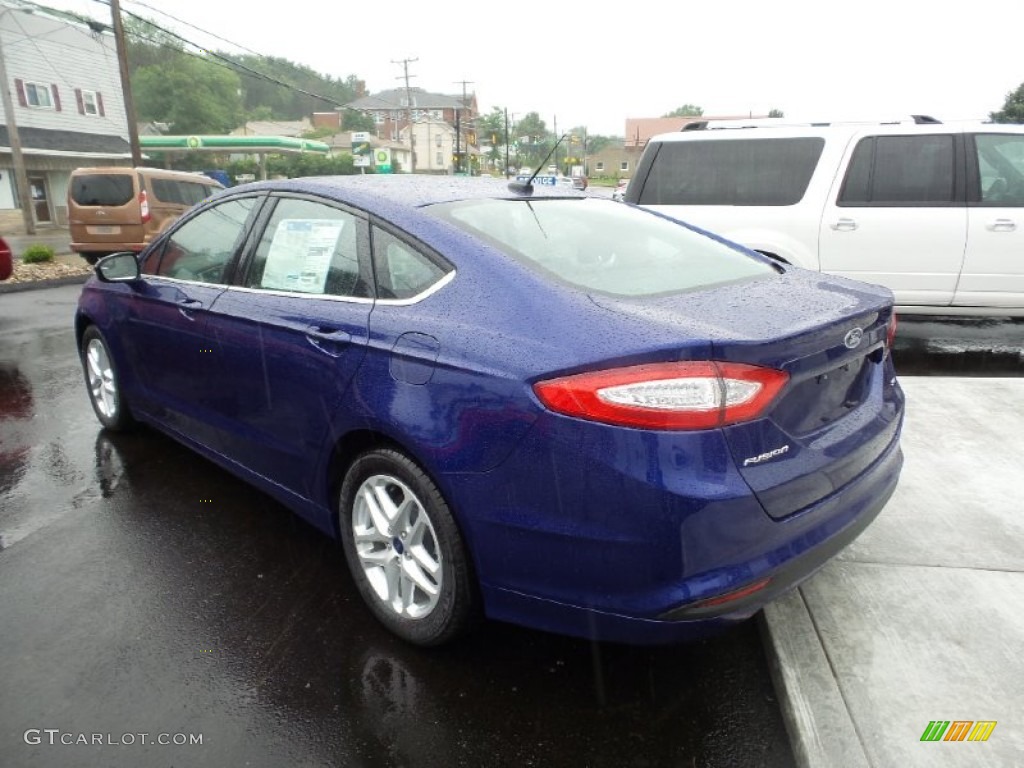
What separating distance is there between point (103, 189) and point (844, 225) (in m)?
12.8

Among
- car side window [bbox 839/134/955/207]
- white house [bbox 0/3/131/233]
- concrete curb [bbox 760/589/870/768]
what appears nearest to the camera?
concrete curb [bbox 760/589/870/768]

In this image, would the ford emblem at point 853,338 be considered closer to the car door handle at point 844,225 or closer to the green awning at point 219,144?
the car door handle at point 844,225

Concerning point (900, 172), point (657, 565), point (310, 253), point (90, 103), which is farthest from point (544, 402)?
point (90, 103)

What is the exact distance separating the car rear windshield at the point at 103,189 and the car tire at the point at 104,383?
1014 centimetres

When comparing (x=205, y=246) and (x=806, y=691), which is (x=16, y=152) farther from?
(x=806, y=691)

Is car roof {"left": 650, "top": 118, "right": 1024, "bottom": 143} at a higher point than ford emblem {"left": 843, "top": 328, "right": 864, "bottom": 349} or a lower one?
higher

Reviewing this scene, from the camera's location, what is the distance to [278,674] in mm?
2498

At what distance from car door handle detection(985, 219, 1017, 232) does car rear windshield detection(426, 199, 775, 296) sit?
4.13 metres

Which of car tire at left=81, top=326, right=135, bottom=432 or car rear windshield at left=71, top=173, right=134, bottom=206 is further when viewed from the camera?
car rear windshield at left=71, top=173, right=134, bottom=206

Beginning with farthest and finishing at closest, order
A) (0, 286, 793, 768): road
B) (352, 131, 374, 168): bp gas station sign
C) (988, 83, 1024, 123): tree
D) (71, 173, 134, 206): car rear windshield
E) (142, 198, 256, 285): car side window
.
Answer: (352, 131, 374, 168): bp gas station sign
(988, 83, 1024, 123): tree
(71, 173, 134, 206): car rear windshield
(142, 198, 256, 285): car side window
(0, 286, 793, 768): road

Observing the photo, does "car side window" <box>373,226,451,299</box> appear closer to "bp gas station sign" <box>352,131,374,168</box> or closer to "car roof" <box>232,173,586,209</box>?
"car roof" <box>232,173,586,209</box>

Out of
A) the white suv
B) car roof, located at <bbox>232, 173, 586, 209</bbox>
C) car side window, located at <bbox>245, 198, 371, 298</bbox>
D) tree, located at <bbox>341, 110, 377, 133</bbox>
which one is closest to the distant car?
car roof, located at <bbox>232, 173, 586, 209</bbox>

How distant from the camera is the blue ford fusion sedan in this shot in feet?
6.43

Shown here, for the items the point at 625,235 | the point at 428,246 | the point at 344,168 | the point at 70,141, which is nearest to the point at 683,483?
the point at 428,246
